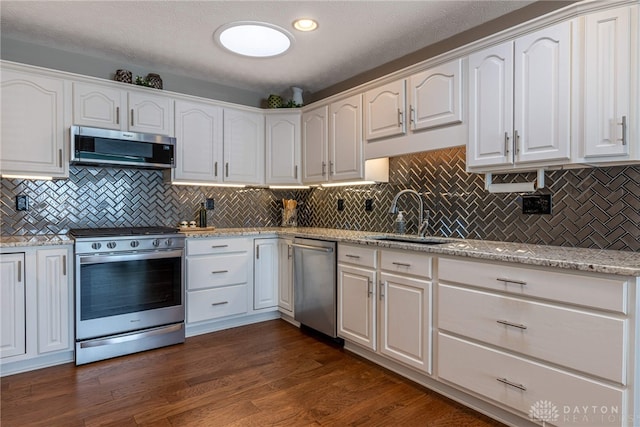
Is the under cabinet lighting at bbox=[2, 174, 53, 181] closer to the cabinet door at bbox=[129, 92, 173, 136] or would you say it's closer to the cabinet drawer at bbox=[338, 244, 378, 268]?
the cabinet door at bbox=[129, 92, 173, 136]

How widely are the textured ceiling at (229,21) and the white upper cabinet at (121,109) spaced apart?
35 centimetres

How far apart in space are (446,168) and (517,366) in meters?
1.50

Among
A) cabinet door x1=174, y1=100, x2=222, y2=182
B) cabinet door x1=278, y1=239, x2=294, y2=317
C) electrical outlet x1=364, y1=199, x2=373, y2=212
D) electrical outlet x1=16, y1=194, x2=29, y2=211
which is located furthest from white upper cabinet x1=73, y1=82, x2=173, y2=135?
electrical outlet x1=364, y1=199, x2=373, y2=212

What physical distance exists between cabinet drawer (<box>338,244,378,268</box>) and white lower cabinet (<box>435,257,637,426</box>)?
0.56m

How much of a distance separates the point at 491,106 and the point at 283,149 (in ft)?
7.25

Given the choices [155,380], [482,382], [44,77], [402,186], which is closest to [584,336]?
[482,382]

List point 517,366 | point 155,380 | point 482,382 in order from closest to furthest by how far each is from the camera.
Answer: point 517,366 → point 482,382 → point 155,380

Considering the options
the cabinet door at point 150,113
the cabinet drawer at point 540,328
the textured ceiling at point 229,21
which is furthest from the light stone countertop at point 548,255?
the cabinet door at point 150,113

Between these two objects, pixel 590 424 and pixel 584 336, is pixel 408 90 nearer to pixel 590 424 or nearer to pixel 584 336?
pixel 584 336

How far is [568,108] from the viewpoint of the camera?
193 centimetres

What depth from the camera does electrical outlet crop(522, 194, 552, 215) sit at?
226 centimetres

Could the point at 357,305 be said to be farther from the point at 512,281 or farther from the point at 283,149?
the point at 283,149

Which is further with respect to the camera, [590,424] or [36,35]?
[36,35]

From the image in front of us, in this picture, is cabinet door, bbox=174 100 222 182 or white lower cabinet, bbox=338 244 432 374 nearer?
white lower cabinet, bbox=338 244 432 374
